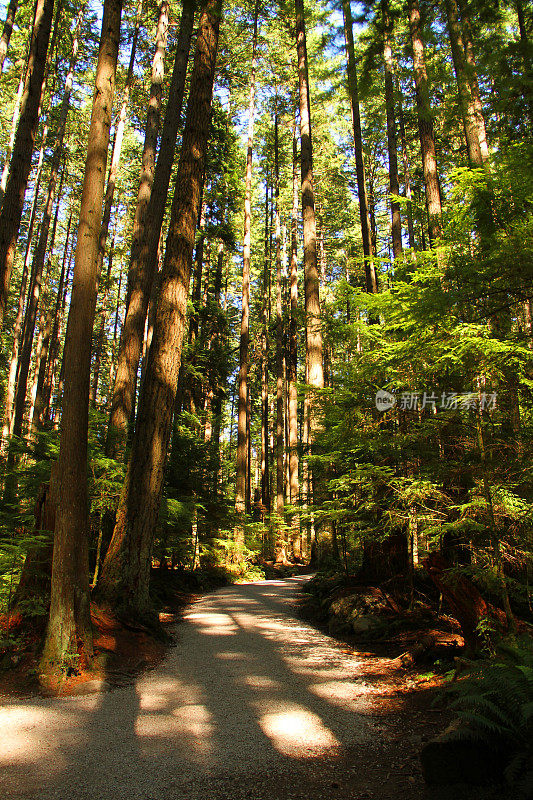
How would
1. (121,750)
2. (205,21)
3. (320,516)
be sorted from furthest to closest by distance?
(205,21), (320,516), (121,750)

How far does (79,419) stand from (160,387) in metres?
1.64

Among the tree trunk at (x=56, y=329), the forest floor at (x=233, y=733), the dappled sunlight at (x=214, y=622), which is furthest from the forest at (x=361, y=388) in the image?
the tree trunk at (x=56, y=329)

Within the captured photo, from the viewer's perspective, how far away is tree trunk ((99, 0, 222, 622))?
6.12 meters

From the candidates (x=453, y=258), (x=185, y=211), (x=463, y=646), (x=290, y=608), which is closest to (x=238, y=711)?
(x=463, y=646)

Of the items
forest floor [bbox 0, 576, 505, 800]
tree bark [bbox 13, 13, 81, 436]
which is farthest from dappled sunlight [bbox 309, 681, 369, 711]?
tree bark [bbox 13, 13, 81, 436]

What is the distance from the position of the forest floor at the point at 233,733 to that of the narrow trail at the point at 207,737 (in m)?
0.01

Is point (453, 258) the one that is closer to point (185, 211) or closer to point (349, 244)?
point (185, 211)

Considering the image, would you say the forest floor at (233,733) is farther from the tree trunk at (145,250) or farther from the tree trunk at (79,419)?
the tree trunk at (145,250)

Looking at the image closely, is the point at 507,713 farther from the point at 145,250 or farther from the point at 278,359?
the point at 278,359

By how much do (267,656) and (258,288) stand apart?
29.0 metres

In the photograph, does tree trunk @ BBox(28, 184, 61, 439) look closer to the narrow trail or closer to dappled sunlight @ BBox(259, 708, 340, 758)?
the narrow trail

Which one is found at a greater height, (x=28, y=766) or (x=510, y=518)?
(x=510, y=518)

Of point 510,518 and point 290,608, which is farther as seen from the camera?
point 290,608

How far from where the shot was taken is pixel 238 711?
12.5 ft
